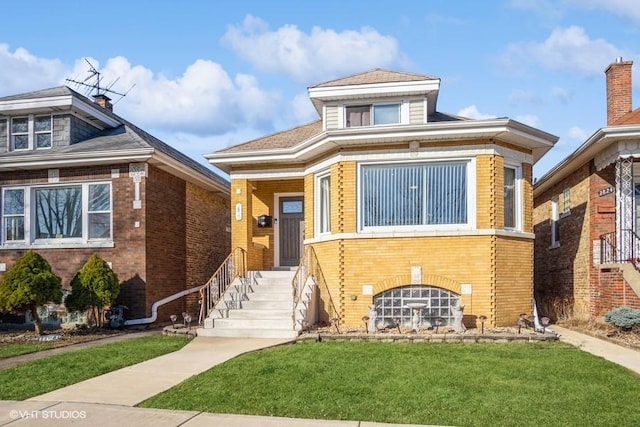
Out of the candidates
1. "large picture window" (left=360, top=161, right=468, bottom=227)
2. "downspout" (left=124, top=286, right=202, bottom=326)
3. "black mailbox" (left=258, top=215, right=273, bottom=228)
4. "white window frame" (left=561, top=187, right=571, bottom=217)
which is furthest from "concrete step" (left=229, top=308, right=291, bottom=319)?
"white window frame" (left=561, top=187, right=571, bottom=217)

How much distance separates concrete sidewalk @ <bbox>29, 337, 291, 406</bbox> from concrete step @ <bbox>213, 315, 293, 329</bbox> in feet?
2.05

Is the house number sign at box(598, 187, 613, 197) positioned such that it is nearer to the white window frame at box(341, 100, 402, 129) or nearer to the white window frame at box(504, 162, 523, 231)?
the white window frame at box(504, 162, 523, 231)

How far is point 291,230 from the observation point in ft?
51.0

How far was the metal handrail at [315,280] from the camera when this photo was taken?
1211 centimetres

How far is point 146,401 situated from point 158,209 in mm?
9458

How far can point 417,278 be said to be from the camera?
12.0m

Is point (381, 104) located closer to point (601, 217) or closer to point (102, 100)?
point (601, 217)

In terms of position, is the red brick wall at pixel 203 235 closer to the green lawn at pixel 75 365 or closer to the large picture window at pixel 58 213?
the large picture window at pixel 58 213

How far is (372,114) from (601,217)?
6196 millimetres

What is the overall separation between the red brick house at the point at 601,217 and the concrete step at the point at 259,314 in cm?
736

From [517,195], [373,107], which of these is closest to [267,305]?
[373,107]

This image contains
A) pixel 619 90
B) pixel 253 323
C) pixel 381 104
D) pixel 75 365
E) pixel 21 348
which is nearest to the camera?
pixel 75 365

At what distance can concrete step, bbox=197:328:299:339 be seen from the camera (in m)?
10.8

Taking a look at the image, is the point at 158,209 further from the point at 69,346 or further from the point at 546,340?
the point at 546,340
